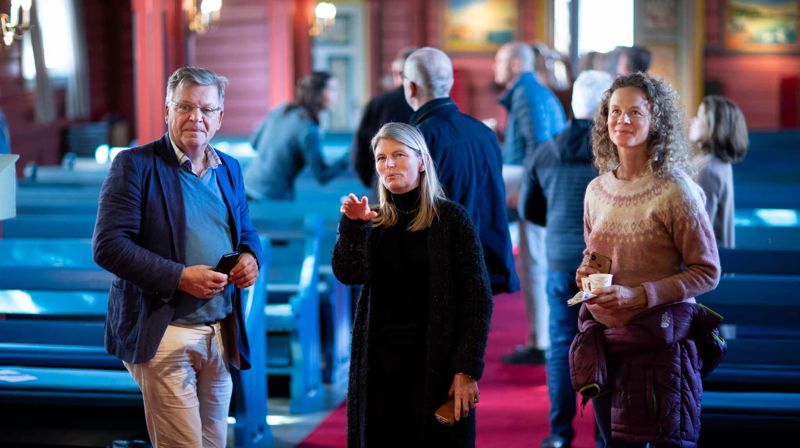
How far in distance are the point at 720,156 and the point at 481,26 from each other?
53.9 ft

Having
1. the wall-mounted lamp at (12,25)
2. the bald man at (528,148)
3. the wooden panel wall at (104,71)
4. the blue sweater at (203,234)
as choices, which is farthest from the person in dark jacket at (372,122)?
the wooden panel wall at (104,71)

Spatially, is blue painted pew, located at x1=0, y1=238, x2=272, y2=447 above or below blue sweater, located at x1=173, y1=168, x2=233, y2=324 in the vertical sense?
below

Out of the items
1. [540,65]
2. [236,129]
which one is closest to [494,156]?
[540,65]

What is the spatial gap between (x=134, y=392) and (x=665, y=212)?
7.52 feet

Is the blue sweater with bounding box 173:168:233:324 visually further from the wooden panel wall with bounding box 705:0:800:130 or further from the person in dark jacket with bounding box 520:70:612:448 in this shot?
the wooden panel wall with bounding box 705:0:800:130

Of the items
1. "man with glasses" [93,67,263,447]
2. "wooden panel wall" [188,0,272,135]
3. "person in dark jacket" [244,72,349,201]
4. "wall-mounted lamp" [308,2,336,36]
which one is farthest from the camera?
"wooden panel wall" [188,0,272,135]

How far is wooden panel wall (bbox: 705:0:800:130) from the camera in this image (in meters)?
22.0

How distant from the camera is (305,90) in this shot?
711cm

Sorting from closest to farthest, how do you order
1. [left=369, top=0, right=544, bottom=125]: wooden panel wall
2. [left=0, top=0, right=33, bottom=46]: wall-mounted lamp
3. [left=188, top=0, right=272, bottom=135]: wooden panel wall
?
[left=0, top=0, right=33, bottom=46]: wall-mounted lamp
[left=188, top=0, right=272, bottom=135]: wooden panel wall
[left=369, top=0, right=544, bottom=125]: wooden panel wall

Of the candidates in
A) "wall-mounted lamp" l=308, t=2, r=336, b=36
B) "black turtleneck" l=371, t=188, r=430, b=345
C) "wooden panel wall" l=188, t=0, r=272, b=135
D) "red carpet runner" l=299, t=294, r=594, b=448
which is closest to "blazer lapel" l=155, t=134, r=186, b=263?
"black turtleneck" l=371, t=188, r=430, b=345

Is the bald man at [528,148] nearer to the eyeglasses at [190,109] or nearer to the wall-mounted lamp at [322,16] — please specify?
the eyeglasses at [190,109]

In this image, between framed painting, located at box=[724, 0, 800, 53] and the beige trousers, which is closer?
the beige trousers

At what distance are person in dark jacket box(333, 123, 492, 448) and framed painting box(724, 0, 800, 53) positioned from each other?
19834 millimetres

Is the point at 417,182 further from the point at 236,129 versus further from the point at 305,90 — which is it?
the point at 236,129
